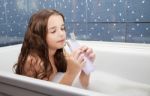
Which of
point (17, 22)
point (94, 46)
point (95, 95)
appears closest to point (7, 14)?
point (17, 22)

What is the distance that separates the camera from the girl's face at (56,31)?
46.0 inches

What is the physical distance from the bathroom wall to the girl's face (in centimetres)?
72

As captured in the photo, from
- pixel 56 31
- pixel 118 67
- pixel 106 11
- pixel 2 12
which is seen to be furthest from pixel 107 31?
pixel 2 12

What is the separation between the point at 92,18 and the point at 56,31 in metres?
0.78

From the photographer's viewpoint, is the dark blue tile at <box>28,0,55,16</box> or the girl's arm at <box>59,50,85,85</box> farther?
the dark blue tile at <box>28,0,55,16</box>

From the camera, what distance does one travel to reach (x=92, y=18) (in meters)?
1.90

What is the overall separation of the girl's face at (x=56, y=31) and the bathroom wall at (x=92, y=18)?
72 centimetres

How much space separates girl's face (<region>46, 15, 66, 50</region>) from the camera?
1.17m

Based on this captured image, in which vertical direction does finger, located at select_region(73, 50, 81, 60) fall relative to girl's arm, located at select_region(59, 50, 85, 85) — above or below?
above

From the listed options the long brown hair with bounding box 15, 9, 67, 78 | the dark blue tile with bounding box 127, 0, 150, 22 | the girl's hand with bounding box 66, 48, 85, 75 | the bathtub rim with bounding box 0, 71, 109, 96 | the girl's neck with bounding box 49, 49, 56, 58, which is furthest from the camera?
the dark blue tile with bounding box 127, 0, 150, 22

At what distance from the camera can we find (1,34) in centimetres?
197

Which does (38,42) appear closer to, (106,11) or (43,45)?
(43,45)

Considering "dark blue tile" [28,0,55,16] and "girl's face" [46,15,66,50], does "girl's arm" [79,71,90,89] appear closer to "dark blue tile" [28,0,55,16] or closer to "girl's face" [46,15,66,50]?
"girl's face" [46,15,66,50]

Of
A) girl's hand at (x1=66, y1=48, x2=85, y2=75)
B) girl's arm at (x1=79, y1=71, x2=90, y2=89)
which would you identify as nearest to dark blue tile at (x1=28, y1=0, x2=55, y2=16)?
girl's arm at (x1=79, y1=71, x2=90, y2=89)
